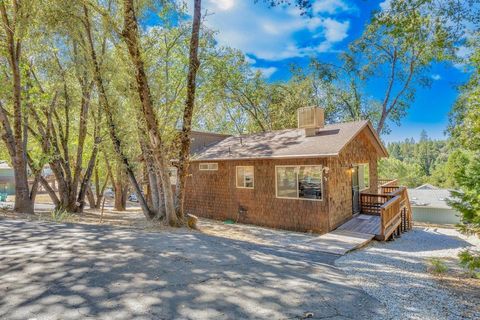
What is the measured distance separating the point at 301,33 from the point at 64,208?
15616mm

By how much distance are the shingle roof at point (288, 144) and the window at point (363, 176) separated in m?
1.33

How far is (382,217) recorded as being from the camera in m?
9.18

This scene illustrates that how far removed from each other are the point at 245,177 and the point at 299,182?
252 cm

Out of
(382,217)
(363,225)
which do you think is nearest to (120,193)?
(363,225)

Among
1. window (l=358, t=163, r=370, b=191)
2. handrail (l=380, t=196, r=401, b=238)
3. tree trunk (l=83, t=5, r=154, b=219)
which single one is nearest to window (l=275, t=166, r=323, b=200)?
handrail (l=380, t=196, r=401, b=238)

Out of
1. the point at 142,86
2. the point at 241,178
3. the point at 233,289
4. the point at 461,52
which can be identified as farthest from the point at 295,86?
the point at 233,289

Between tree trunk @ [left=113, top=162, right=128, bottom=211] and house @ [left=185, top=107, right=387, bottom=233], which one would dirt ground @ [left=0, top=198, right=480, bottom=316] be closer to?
house @ [left=185, top=107, right=387, bottom=233]

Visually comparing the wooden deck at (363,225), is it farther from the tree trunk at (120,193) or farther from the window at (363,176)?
the tree trunk at (120,193)

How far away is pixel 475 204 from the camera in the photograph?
13.6ft

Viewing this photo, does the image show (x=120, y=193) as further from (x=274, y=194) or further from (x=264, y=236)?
(x=264, y=236)

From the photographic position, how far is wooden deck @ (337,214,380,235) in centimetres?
996

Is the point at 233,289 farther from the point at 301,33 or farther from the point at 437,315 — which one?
the point at 301,33

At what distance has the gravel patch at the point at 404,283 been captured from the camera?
11.6ft

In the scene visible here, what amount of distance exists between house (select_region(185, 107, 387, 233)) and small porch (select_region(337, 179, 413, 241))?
0.41m
